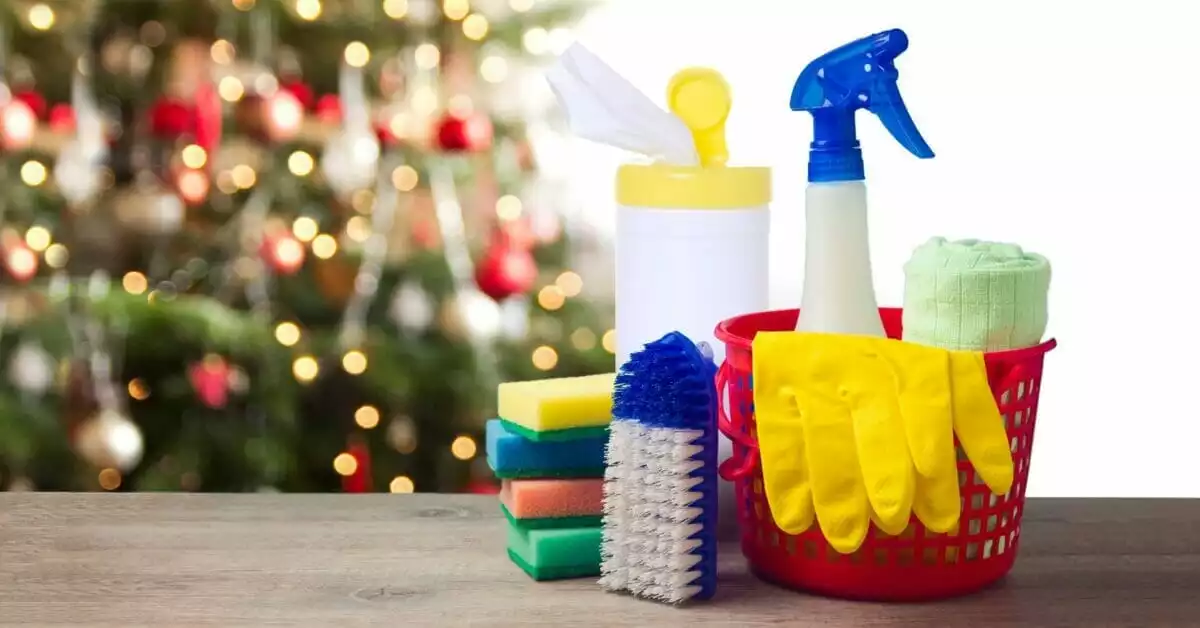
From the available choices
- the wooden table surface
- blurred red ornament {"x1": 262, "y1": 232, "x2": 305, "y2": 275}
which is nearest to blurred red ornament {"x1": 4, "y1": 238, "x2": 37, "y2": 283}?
blurred red ornament {"x1": 262, "y1": 232, "x2": 305, "y2": 275}

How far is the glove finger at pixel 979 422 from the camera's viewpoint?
83cm

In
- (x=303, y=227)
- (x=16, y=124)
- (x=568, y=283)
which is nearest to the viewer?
(x=16, y=124)

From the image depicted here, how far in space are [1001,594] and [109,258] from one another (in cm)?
156

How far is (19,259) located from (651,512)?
1394mm

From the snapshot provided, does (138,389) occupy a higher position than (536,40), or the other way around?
(536,40)

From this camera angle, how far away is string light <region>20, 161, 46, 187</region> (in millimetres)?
1933

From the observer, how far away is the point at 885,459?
2.68ft

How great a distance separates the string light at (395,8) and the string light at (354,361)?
1.67 ft

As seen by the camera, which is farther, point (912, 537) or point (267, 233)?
point (267, 233)

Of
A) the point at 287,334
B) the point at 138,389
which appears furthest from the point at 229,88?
the point at 138,389

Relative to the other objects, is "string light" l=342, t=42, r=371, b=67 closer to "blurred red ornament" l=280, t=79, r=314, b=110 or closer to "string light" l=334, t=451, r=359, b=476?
"blurred red ornament" l=280, t=79, r=314, b=110

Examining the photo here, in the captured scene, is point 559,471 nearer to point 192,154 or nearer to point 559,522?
point 559,522

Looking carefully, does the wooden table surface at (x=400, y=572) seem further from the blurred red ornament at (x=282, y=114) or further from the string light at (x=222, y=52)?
the string light at (x=222, y=52)

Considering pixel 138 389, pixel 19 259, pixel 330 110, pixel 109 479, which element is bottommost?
pixel 109 479
